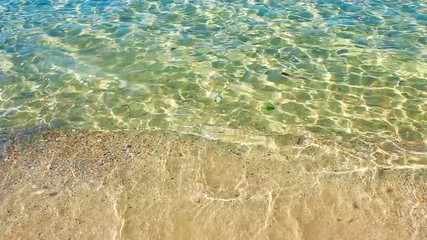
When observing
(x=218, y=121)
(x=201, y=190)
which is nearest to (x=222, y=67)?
(x=218, y=121)

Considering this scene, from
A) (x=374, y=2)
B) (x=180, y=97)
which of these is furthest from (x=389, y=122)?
(x=374, y=2)

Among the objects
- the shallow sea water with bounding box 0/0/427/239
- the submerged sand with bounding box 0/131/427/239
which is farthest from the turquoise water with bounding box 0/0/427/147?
the submerged sand with bounding box 0/131/427/239

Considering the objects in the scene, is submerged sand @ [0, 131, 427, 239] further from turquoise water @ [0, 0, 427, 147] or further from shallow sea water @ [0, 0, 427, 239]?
turquoise water @ [0, 0, 427, 147]

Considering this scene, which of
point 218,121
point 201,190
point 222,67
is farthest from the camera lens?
point 222,67

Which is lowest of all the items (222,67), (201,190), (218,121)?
(222,67)

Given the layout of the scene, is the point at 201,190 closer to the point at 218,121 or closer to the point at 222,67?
the point at 218,121

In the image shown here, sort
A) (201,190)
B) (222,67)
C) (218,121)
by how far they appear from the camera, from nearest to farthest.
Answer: (201,190) → (218,121) → (222,67)

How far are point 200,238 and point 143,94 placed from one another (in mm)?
4429

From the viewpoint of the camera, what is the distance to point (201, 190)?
6.70 meters

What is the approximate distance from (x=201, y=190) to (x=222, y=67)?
175 inches

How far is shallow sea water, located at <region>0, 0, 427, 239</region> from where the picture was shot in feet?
20.5

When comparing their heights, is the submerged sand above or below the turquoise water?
above

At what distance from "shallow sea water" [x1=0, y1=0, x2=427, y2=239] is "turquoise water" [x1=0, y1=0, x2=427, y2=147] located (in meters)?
0.04

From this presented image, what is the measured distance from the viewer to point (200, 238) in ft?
19.3
